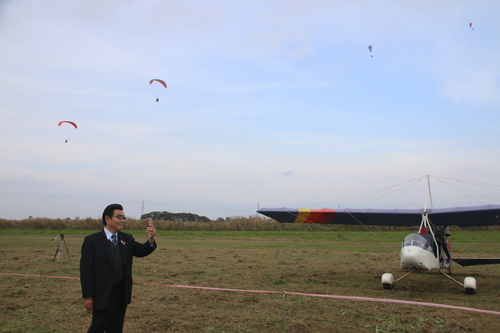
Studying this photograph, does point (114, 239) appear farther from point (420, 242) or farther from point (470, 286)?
point (470, 286)

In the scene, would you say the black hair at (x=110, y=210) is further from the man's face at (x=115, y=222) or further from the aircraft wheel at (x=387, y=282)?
the aircraft wheel at (x=387, y=282)

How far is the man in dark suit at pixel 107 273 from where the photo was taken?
4.38 meters

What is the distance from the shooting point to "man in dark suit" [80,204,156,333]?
14.4ft

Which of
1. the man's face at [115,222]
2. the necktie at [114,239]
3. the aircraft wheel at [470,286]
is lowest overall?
the aircraft wheel at [470,286]

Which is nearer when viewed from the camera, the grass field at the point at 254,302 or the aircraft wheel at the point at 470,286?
the grass field at the point at 254,302

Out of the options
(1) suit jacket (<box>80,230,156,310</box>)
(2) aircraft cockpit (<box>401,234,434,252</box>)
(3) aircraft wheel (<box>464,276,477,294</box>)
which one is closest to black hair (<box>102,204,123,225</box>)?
(1) suit jacket (<box>80,230,156,310</box>)

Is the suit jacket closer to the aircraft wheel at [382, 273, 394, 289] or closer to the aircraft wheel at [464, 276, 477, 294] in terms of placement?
the aircraft wheel at [382, 273, 394, 289]

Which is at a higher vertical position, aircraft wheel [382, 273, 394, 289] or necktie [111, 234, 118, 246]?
necktie [111, 234, 118, 246]

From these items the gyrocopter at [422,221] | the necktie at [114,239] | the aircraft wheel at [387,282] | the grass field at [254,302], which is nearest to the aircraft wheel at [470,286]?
the gyrocopter at [422,221]

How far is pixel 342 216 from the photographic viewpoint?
47.3ft

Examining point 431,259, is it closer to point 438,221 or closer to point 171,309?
point 438,221

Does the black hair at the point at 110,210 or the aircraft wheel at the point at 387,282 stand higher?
the black hair at the point at 110,210

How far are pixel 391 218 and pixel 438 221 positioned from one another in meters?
1.53

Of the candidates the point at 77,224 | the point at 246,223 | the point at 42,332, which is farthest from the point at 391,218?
the point at 77,224
